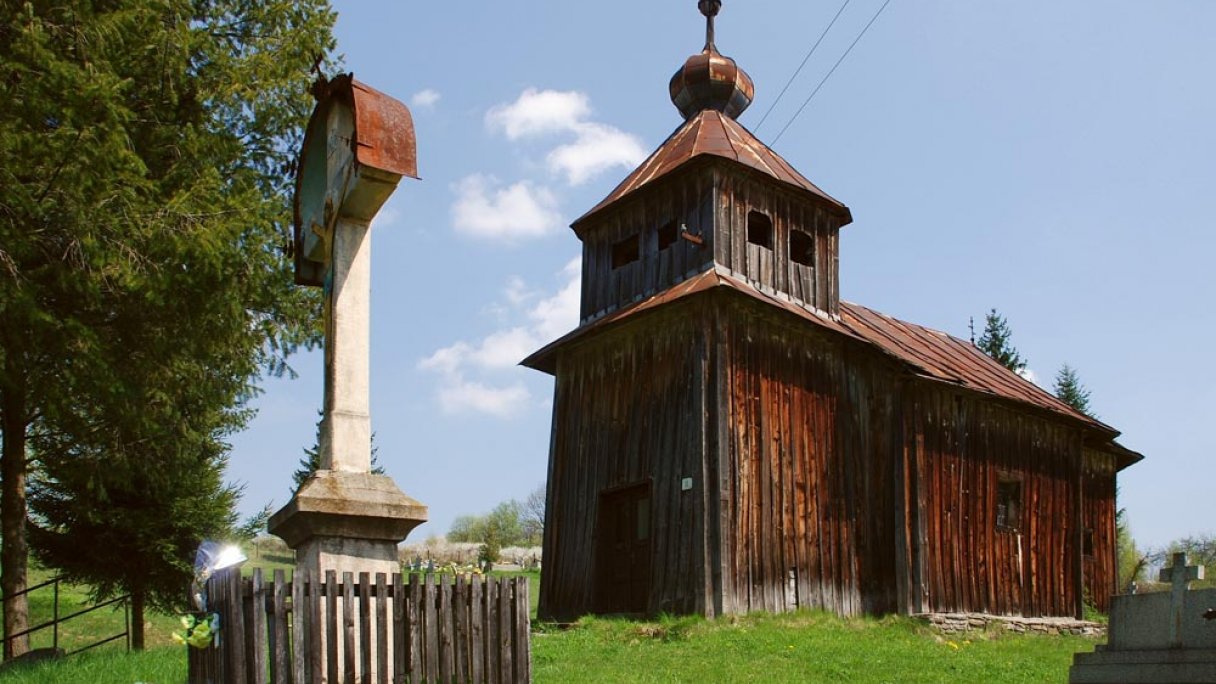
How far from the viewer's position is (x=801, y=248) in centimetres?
2086

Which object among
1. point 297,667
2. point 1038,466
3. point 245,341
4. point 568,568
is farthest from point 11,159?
point 1038,466

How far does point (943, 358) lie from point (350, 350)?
61.8ft

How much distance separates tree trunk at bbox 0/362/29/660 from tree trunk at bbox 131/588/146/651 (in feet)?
10.8

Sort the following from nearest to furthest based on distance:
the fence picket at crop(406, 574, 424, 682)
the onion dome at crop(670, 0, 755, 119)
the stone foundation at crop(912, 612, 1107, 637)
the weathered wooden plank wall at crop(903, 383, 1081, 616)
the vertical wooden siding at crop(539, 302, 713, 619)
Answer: the fence picket at crop(406, 574, 424, 682) → the vertical wooden siding at crop(539, 302, 713, 619) → the stone foundation at crop(912, 612, 1107, 637) → the weathered wooden plank wall at crop(903, 383, 1081, 616) → the onion dome at crop(670, 0, 755, 119)

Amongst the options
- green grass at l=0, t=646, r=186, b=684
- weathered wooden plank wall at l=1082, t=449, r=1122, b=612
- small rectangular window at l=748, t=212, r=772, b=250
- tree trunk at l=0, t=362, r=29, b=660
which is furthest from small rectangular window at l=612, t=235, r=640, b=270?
weathered wooden plank wall at l=1082, t=449, r=1122, b=612

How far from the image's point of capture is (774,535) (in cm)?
1791

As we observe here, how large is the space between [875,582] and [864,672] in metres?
6.44

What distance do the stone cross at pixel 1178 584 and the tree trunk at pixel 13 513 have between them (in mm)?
12236

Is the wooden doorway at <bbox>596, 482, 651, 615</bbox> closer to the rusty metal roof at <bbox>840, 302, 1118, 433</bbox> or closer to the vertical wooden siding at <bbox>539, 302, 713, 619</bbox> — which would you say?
the vertical wooden siding at <bbox>539, 302, 713, 619</bbox>

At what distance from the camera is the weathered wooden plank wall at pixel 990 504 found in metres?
20.5

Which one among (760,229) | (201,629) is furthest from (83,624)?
(201,629)

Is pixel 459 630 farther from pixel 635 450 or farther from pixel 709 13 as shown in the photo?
pixel 709 13

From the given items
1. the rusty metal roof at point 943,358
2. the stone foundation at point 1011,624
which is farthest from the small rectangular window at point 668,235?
the stone foundation at point 1011,624

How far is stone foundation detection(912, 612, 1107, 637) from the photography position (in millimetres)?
19547
